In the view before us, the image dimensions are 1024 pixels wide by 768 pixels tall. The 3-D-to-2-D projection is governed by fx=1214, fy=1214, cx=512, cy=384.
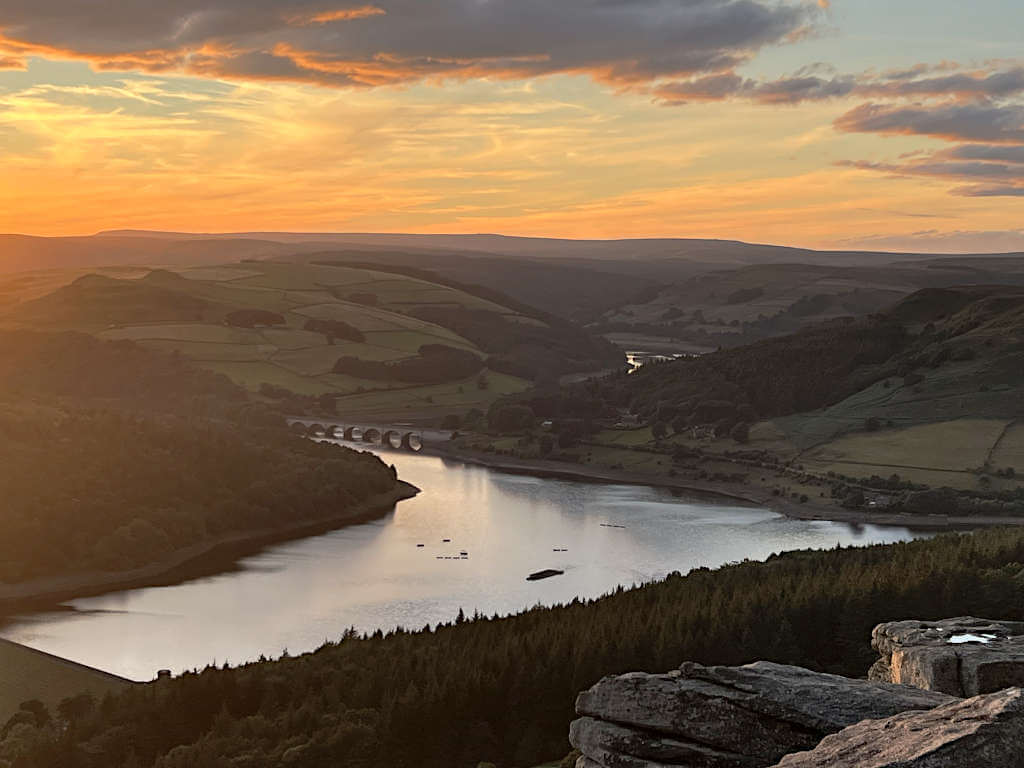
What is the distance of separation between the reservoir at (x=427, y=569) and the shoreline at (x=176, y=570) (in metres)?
2.43

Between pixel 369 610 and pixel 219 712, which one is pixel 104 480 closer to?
pixel 369 610

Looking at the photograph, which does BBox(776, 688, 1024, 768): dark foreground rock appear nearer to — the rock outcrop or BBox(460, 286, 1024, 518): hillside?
the rock outcrop

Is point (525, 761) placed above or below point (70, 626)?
above

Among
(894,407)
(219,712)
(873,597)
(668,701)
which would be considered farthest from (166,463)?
(668,701)

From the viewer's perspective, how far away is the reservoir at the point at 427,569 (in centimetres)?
9550

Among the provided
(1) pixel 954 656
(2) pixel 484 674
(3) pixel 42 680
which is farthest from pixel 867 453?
(1) pixel 954 656

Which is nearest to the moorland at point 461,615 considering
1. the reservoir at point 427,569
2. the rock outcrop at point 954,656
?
the reservoir at point 427,569

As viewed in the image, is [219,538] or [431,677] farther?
[219,538]

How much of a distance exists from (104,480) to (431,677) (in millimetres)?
85934

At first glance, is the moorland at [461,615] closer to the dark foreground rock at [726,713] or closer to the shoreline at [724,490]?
the shoreline at [724,490]

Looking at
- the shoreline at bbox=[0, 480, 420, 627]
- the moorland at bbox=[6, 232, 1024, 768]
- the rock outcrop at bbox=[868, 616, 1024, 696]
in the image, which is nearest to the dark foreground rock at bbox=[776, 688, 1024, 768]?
the rock outcrop at bbox=[868, 616, 1024, 696]

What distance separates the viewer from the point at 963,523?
146125 millimetres

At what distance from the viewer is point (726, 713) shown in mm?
23109

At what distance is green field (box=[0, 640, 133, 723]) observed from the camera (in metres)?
77.7
